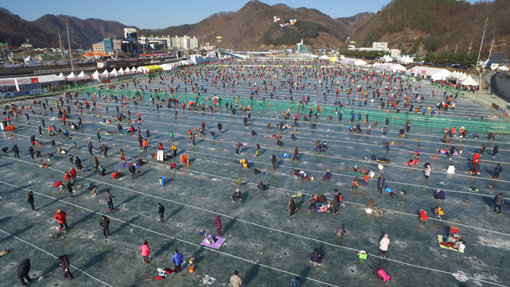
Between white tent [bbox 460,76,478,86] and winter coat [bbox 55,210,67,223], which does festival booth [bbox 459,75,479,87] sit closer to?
white tent [bbox 460,76,478,86]

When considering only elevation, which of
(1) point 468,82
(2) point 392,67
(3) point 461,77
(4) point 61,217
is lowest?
(4) point 61,217

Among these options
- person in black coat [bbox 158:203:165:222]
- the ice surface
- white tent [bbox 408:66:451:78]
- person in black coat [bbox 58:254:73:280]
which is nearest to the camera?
person in black coat [bbox 58:254:73:280]

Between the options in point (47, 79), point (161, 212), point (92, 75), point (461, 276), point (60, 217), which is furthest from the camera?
point (92, 75)

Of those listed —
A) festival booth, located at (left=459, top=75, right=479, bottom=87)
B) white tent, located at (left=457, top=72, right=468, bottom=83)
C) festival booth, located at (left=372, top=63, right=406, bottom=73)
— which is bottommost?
festival booth, located at (left=459, top=75, right=479, bottom=87)

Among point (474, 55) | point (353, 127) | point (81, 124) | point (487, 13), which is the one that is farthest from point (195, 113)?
point (487, 13)

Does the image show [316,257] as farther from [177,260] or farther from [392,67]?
[392,67]

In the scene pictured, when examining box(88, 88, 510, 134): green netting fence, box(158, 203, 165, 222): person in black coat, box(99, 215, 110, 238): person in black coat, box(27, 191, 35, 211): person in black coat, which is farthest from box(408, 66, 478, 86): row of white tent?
box(27, 191, 35, 211): person in black coat

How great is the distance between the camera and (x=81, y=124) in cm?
3066

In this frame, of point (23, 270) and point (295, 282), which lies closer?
point (295, 282)

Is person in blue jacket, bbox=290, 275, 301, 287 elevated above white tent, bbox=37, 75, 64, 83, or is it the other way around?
white tent, bbox=37, 75, 64, 83

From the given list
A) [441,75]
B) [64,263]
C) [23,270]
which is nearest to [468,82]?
[441,75]

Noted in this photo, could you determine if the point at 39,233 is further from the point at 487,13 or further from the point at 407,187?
the point at 487,13

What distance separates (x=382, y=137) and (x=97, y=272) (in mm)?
24907

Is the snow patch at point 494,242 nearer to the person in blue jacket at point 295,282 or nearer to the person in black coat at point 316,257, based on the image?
the person in black coat at point 316,257
